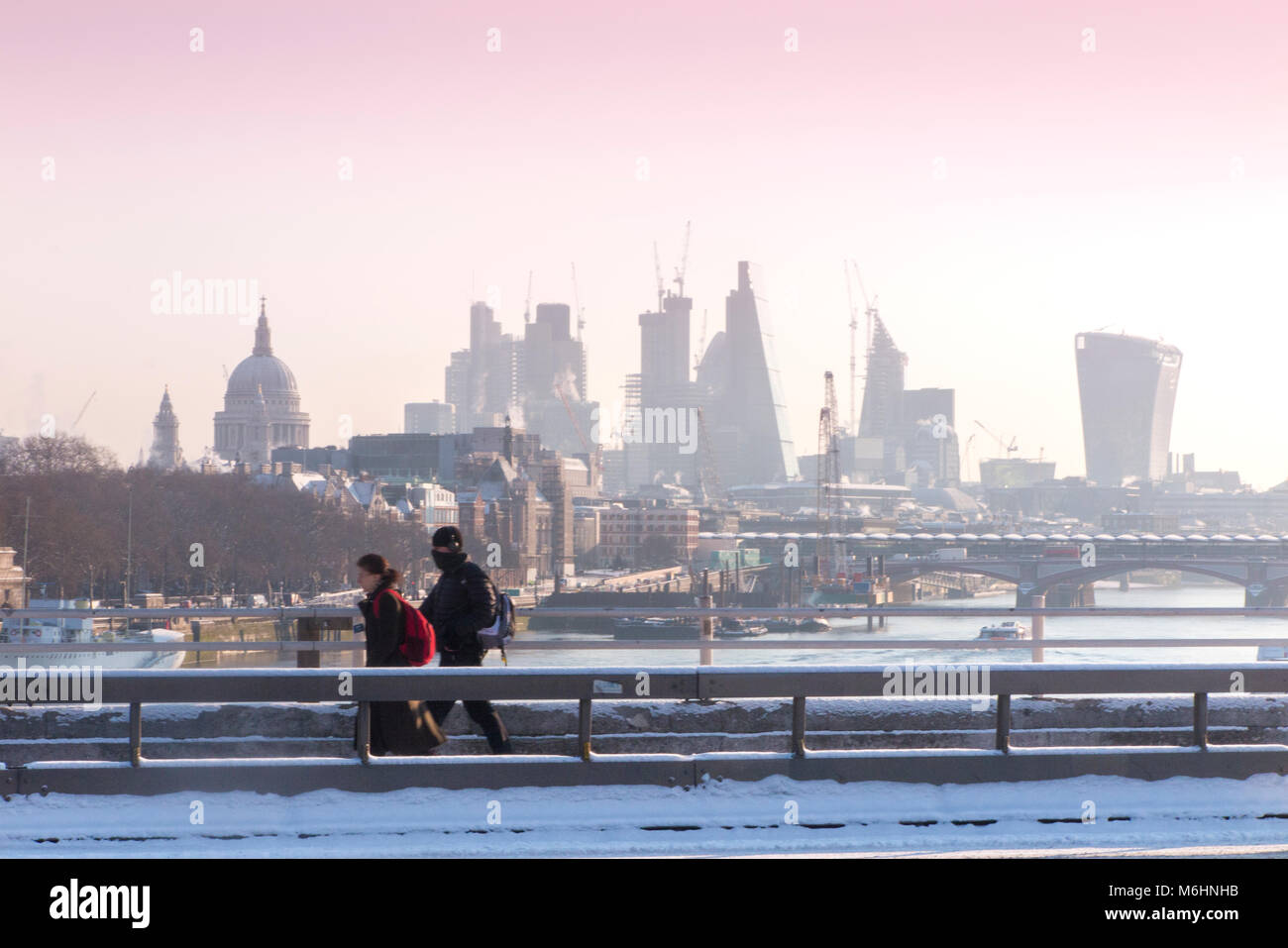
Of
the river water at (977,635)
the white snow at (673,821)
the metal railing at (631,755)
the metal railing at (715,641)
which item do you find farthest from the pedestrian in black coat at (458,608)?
the metal railing at (715,641)

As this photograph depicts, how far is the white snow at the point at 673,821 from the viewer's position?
800cm

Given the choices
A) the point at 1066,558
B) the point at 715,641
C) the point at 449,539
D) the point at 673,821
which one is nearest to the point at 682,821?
the point at 673,821

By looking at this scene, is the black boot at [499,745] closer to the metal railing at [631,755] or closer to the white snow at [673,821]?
the metal railing at [631,755]

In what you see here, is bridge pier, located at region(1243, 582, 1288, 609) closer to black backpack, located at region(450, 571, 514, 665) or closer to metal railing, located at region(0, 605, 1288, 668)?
metal railing, located at region(0, 605, 1288, 668)

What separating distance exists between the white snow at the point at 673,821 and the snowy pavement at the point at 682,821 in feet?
0.04

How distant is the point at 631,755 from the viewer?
9.39m

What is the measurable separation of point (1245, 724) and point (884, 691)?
3.10 m

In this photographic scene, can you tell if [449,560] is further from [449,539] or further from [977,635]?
[977,635]

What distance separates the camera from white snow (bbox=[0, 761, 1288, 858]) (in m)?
8.00

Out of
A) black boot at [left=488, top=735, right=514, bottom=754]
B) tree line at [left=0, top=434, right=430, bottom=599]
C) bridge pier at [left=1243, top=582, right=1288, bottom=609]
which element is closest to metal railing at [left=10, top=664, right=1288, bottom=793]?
black boot at [left=488, top=735, right=514, bottom=754]

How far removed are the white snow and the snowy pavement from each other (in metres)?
0.01

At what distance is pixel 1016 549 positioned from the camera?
481 feet

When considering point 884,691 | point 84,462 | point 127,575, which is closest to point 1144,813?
point 884,691
